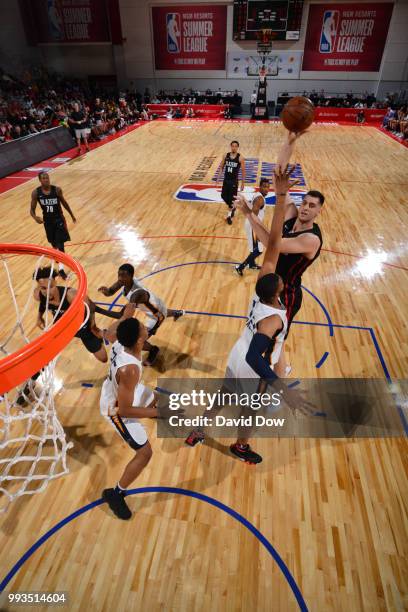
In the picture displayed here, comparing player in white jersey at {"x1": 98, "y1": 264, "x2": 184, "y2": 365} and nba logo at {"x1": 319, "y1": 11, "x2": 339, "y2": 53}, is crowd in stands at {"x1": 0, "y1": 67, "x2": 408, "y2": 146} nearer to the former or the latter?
nba logo at {"x1": 319, "y1": 11, "x2": 339, "y2": 53}

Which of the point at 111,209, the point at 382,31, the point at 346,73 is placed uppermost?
the point at 382,31

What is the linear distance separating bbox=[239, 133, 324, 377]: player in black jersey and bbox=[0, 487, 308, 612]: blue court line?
1304 millimetres

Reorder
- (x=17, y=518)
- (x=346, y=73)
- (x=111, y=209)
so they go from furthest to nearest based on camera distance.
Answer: (x=346, y=73) < (x=111, y=209) < (x=17, y=518)

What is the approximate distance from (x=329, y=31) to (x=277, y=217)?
26.3 meters

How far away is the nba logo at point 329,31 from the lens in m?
21.9

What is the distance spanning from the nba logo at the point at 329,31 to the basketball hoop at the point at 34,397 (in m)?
25.6

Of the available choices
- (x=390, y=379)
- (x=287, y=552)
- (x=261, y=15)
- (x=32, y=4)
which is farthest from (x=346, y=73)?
(x=287, y=552)

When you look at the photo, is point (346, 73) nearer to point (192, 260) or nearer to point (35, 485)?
point (192, 260)

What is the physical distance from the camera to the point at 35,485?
10.1 ft

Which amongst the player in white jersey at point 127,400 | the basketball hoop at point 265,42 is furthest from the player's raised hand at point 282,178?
the basketball hoop at point 265,42

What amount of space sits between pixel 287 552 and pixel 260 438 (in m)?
1.00

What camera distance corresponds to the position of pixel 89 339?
152 inches

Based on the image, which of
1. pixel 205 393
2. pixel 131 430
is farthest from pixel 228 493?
pixel 205 393

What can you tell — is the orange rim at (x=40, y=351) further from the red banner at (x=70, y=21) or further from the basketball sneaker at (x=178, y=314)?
the red banner at (x=70, y=21)
